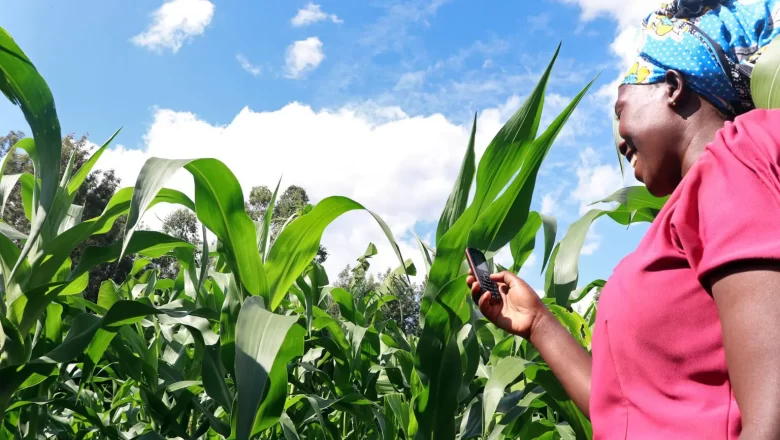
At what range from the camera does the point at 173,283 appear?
2154 mm

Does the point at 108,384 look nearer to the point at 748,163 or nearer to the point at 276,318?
the point at 276,318

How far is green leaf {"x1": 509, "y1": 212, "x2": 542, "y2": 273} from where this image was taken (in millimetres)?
1408

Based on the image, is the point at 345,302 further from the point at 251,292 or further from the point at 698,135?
the point at 698,135

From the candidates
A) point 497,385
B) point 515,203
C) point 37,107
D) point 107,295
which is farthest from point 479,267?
point 107,295

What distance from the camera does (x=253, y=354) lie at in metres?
0.84

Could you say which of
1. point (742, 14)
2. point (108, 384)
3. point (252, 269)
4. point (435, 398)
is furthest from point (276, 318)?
point (108, 384)

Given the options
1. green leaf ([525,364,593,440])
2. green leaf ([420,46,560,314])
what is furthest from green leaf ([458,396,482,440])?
green leaf ([420,46,560,314])

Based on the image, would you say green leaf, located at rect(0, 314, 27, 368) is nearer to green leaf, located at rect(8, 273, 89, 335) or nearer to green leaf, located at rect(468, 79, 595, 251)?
green leaf, located at rect(8, 273, 89, 335)

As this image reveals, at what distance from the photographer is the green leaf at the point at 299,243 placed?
1053 mm

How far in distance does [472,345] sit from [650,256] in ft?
1.79

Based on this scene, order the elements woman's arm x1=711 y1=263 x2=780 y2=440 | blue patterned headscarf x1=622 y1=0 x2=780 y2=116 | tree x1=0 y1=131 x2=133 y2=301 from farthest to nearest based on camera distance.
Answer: tree x1=0 y1=131 x2=133 y2=301
blue patterned headscarf x1=622 y1=0 x2=780 y2=116
woman's arm x1=711 y1=263 x2=780 y2=440

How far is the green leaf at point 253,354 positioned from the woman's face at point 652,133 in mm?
513

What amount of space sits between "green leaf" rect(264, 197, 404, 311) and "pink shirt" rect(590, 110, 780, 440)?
41cm

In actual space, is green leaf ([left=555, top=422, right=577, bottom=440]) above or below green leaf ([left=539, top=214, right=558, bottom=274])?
below
